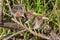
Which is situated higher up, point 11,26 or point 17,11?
point 17,11

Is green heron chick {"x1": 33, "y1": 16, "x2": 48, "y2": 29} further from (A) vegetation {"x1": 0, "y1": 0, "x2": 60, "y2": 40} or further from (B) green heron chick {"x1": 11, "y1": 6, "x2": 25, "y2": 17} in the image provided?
(B) green heron chick {"x1": 11, "y1": 6, "x2": 25, "y2": 17}

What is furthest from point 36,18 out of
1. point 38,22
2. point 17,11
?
point 17,11

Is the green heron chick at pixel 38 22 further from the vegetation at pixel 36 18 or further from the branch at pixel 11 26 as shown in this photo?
the branch at pixel 11 26

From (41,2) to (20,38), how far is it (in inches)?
12.4

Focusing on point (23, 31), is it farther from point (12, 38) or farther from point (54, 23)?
point (54, 23)

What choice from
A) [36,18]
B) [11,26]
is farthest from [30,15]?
[11,26]

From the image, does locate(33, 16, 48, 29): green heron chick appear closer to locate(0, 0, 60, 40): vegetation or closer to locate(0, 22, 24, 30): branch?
locate(0, 0, 60, 40): vegetation

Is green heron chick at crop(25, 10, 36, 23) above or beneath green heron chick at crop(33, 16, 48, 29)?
above

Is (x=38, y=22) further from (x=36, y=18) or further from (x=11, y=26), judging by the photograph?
(x=11, y=26)

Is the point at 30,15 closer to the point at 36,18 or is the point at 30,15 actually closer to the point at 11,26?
the point at 36,18

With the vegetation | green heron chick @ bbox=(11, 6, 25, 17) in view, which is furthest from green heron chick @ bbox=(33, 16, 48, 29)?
green heron chick @ bbox=(11, 6, 25, 17)

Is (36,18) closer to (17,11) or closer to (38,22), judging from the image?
(38,22)

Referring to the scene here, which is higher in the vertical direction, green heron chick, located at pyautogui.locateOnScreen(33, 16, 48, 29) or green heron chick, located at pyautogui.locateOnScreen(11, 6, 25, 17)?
green heron chick, located at pyautogui.locateOnScreen(11, 6, 25, 17)

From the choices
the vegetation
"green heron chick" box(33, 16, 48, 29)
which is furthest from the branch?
"green heron chick" box(33, 16, 48, 29)
